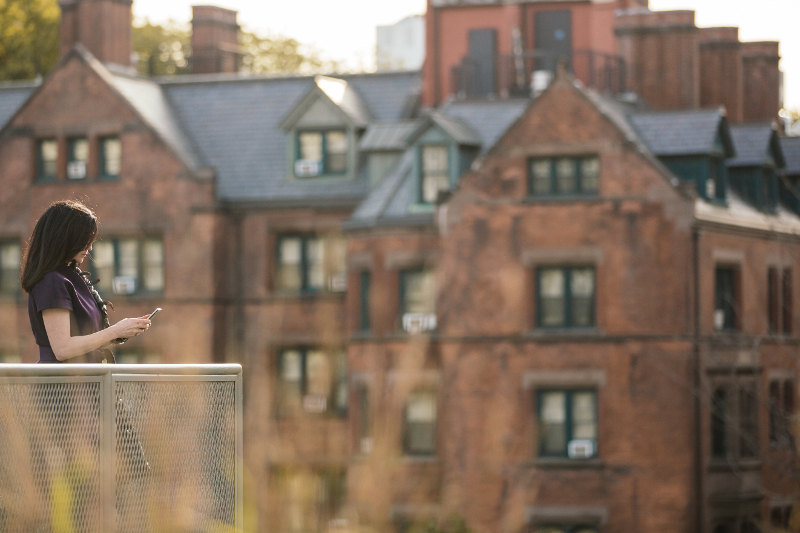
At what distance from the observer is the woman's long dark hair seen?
671 cm

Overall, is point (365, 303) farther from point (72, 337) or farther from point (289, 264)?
point (72, 337)

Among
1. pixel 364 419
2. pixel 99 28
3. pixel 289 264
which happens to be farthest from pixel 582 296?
pixel 99 28

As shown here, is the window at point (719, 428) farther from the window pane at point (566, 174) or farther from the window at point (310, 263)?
the window at point (310, 263)

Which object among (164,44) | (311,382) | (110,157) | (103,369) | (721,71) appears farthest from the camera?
(164,44)

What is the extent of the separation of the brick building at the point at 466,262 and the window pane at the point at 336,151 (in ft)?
0.27

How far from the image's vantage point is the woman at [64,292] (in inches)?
259

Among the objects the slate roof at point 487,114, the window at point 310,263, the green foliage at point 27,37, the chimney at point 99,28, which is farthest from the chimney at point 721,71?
the green foliage at point 27,37

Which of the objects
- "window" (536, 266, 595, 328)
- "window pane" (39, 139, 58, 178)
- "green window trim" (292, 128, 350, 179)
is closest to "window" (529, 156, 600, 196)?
"window" (536, 266, 595, 328)

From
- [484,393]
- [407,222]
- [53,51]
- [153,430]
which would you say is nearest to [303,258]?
[407,222]

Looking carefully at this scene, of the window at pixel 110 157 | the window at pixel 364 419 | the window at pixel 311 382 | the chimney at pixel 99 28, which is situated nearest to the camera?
the window at pixel 364 419

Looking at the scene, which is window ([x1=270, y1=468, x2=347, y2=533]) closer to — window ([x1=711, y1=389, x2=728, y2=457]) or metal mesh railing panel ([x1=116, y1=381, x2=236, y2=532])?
window ([x1=711, y1=389, x2=728, y2=457])

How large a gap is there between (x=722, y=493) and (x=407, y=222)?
915cm

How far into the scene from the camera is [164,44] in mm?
62000

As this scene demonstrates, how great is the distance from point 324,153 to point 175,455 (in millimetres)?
31021
